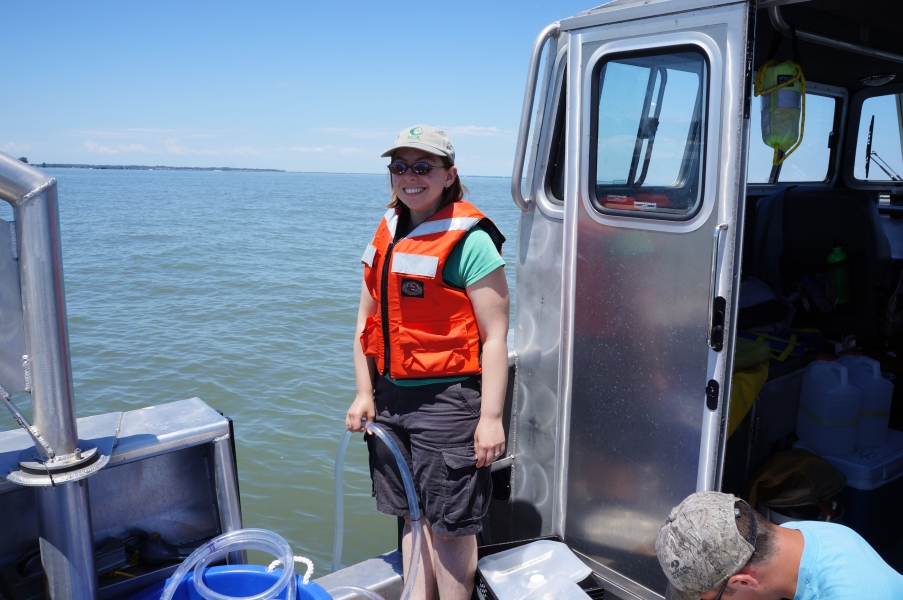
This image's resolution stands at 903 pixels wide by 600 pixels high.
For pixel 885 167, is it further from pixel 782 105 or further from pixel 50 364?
pixel 50 364

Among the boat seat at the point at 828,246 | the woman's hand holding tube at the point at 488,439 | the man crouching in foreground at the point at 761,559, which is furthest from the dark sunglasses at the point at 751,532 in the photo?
the boat seat at the point at 828,246

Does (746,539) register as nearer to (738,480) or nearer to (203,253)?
(738,480)

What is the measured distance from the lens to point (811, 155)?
15.8 feet

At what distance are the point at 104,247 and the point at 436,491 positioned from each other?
706 inches

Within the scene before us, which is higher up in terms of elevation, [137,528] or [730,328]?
[730,328]

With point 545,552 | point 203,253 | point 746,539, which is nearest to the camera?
point 746,539

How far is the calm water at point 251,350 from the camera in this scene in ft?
18.8

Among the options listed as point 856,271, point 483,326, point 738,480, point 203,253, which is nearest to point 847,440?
point 738,480

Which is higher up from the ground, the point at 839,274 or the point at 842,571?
the point at 839,274

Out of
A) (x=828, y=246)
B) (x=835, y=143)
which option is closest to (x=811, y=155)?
(x=835, y=143)

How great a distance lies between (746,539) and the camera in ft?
5.54

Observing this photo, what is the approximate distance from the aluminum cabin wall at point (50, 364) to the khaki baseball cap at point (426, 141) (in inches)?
39.8

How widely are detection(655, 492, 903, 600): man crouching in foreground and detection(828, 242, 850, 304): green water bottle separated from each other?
104 inches

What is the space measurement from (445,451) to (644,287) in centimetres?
84
